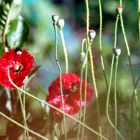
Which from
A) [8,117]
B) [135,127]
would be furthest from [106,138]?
[8,117]

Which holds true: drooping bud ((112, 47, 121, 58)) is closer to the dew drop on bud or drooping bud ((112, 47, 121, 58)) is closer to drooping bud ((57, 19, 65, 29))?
drooping bud ((57, 19, 65, 29))

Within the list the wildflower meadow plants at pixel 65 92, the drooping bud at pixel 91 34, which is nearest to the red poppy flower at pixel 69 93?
the wildflower meadow plants at pixel 65 92

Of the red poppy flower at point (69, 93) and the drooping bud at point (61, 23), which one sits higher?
the drooping bud at point (61, 23)

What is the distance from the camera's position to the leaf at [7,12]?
2.36 meters

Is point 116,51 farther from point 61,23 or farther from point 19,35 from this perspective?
point 19,35

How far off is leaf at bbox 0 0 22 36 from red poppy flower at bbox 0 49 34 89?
2.7 inches

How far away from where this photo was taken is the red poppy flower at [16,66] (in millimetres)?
2344

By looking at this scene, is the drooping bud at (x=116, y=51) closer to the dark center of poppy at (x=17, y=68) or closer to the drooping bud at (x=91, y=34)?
the drooping bud at (x=91, y=34)

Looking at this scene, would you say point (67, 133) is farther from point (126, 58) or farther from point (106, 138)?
point (126, 58)

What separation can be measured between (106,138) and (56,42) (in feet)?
0.97

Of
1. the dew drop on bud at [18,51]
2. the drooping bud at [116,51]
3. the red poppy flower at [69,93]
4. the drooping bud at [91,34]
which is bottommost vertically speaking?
the red poppy flower at [69,93]

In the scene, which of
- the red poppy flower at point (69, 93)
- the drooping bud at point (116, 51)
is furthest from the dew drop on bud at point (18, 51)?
the drooping bud at point (116, 51)

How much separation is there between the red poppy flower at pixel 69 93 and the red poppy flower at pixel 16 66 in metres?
0.08

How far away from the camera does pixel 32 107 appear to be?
2.39 meters
